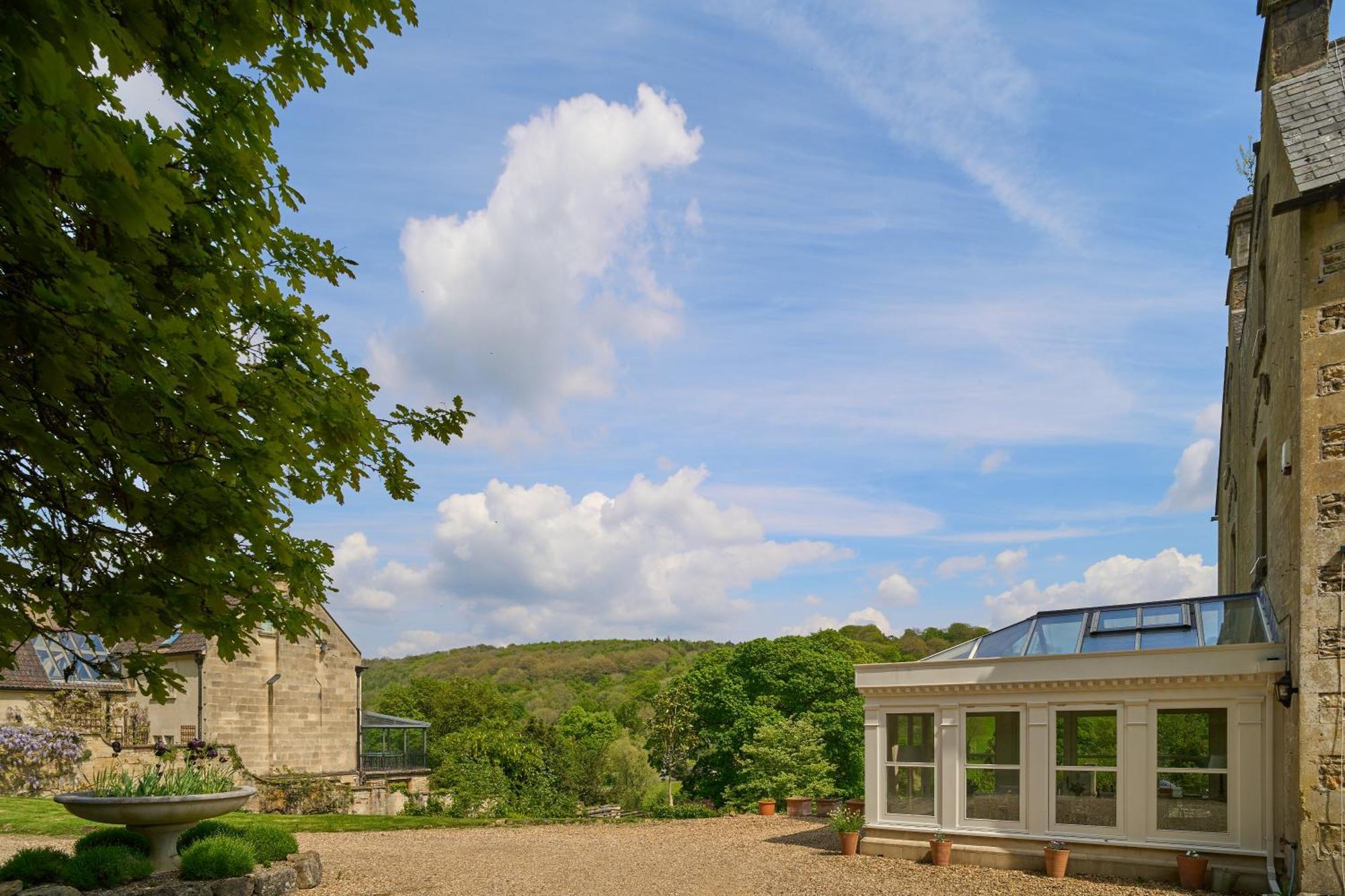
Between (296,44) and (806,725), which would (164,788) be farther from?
(806,725)

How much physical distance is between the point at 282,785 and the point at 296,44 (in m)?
19.8

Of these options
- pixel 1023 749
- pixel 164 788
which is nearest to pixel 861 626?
pixel 1023 749

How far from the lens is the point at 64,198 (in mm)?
4102

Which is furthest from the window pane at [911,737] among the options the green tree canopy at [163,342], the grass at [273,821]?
the green tree canopy at [163,342]

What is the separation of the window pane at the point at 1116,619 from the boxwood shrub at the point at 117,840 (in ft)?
40.1

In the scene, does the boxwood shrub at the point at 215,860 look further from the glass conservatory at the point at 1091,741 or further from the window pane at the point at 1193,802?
the window pane at the point at 1193,802

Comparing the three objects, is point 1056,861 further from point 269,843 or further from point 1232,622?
point 269,843

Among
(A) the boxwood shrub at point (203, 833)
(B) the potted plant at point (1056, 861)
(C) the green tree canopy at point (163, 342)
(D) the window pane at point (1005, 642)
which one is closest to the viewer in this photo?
(C) the green tree canopy at point (163, 342)

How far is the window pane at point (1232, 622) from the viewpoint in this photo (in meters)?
11.7

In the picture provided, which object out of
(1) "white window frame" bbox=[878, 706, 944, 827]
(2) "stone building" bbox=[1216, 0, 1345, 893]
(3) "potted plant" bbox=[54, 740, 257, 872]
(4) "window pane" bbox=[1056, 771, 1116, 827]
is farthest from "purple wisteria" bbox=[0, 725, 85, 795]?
(2) "stone building" bbox=[1216, 0, 1345, 893]

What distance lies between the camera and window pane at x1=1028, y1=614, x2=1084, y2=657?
1286 centimetres

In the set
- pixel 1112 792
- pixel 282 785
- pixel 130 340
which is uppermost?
pixel 130 340

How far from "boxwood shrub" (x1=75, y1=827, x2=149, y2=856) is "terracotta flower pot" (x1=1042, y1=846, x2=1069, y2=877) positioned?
10.7 meters

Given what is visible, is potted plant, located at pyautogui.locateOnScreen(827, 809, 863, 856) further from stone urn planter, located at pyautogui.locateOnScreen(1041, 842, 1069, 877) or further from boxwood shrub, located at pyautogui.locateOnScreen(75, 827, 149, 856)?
boxwood shrub, located at pyautogui.locateOnScreen(75, 827, 149, 856)
